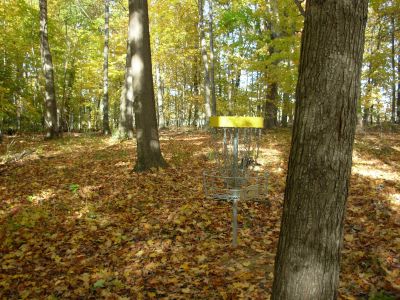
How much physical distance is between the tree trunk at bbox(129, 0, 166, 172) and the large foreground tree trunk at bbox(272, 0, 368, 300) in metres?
6.62

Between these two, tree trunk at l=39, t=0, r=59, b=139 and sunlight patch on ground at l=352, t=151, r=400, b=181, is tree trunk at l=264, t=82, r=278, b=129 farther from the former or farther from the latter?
tree trunk at l=39, t=0, r=59, b=139

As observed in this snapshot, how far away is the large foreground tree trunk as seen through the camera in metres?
2.07

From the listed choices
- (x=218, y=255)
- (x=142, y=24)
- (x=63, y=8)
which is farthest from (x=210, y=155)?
(x=63, y=8)

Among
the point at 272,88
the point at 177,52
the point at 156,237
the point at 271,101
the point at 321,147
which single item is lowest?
the point at 156,237

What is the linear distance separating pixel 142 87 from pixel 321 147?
6981 millimetres

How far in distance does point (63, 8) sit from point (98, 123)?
16.3m

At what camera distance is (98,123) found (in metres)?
37.6

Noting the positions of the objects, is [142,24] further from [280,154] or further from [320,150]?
[320,150]

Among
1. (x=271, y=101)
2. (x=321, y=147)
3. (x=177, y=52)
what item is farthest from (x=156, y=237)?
(x=177, y=52)

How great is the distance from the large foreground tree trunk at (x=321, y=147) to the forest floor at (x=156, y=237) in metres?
1.59

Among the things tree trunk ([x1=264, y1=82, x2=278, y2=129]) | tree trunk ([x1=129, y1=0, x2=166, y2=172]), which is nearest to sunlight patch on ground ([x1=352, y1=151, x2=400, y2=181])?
tree trunk ([x1=129, y1=0, x2=166, y2=172])

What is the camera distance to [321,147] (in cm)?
212

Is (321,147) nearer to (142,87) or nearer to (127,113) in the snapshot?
(142,87)

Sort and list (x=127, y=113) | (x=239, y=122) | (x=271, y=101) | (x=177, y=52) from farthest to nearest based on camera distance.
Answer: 1. (x=177, y=52)
2. (x=127, y=113)
3. (x=271, y=101)
4. (x=239, y=122)
